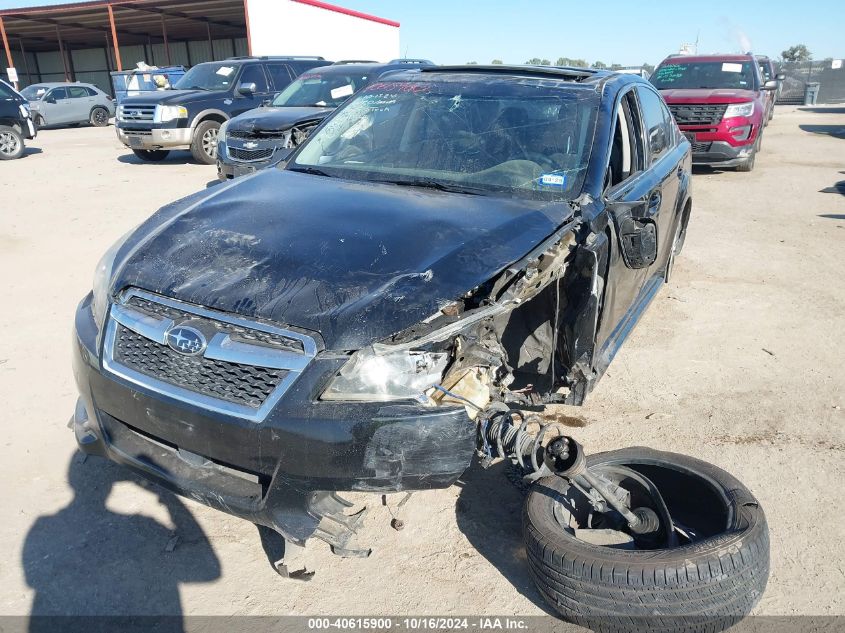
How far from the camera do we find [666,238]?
491 centimetres

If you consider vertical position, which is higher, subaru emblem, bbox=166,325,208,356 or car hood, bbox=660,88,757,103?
car hood, bbox=660,88,757,103

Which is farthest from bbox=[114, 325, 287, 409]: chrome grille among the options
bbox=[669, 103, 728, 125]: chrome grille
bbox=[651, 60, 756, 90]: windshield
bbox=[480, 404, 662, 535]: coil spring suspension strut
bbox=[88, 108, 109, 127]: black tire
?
bbox=[88, 108, 109, 127]: black tire

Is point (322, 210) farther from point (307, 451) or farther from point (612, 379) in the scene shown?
point (612, 379)

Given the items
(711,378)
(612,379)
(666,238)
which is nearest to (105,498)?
(612,379)

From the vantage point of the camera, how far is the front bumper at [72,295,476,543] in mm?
2154

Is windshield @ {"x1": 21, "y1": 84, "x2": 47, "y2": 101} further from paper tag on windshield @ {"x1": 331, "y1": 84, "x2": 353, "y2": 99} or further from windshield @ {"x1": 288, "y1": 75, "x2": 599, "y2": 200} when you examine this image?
A: windshield @ {"x1": 288, "y1": 75, "x2": 599, "y2": 200}

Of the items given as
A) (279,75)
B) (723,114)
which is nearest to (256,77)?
(279,75)

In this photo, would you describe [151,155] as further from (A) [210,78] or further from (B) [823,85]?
(B) [823,85]

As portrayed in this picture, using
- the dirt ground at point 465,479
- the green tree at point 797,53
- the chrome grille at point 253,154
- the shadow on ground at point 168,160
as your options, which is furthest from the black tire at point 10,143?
the green tree at point 797,53

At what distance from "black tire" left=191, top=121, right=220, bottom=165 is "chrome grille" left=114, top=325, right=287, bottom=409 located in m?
10.9

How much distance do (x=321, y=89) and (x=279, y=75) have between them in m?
3.13

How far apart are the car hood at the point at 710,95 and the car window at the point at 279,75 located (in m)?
7.34

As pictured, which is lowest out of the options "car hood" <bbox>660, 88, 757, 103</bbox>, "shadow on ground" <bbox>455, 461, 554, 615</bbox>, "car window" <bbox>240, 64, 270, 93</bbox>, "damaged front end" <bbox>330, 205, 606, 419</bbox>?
"shadow on ground" <bbox>455, 461, 554, 615</bbox>

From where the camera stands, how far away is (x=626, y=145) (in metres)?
3.84
